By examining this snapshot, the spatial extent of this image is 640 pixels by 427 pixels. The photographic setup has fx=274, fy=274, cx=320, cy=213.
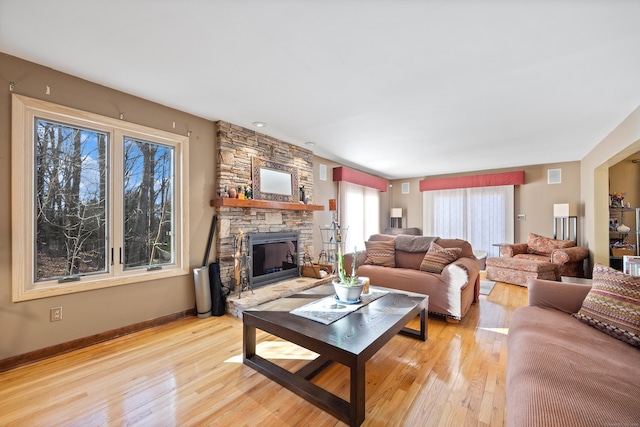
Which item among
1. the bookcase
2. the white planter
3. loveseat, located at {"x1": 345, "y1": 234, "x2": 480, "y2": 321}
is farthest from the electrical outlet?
the bookcase

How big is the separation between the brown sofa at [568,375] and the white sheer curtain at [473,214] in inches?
197

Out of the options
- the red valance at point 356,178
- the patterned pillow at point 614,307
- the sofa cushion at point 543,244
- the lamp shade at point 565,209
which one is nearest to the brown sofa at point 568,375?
the patterned pillow at point 614,307

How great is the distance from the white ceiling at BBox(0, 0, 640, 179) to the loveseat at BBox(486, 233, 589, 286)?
7.35 feet

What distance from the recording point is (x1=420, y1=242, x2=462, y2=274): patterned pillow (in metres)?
3.39

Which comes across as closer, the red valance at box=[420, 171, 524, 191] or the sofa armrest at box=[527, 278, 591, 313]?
the sofa armrest at box=[527, 278, 591, 313]

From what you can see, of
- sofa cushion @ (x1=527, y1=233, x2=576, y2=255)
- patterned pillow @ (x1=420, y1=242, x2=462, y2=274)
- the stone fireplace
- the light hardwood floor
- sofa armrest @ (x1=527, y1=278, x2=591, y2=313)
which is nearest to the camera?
the light hardwood floor

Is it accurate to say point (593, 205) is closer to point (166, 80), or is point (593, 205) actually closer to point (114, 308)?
point (166, 80)

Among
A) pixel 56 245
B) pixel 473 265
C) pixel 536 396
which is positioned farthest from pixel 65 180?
pixel 473 265

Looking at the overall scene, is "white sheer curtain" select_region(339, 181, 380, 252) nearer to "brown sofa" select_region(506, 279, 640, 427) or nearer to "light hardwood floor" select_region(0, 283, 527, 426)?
"light hardwood floor" select_region(0, 283, 527, 426)

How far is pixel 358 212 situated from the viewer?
6375 mm

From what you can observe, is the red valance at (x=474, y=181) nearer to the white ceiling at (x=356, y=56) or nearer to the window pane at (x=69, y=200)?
the white ceiling at (x=356, y=56)

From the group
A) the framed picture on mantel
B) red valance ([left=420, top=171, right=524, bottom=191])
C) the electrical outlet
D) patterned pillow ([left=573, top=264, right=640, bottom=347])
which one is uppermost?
red valance ([left=420, top=171, right=524, bottom=191])

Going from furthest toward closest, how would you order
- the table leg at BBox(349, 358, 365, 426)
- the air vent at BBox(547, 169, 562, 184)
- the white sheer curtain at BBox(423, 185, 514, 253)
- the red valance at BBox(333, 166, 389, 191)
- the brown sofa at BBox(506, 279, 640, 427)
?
1. the white sheer curtain at BBox(423, 185, 514, 253)
2. the air vent at BBox(547, 169, 562, 184)
3. the red valance at BBox(333, 166, 389, 191)
4. the table leg at BBox(349, 358, 365, 426)
5. the brown sofa at BBox(506, 279, 640, 427)

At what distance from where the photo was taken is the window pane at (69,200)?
2.36 metres
